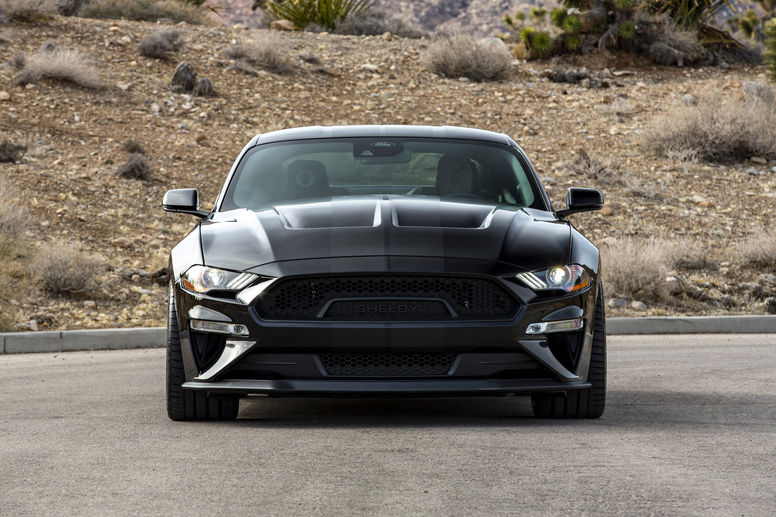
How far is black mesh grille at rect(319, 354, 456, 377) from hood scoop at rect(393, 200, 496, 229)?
0.71m

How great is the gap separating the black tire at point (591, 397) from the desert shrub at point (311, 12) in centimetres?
2839

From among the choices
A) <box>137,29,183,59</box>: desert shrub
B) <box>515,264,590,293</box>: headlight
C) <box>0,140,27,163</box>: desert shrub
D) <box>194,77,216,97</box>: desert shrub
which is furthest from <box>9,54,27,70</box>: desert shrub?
<box>515,264,590,293</box>: headlight

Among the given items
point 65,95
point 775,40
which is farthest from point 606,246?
point 65,95

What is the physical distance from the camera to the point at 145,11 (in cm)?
3356

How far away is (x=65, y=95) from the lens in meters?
24.3

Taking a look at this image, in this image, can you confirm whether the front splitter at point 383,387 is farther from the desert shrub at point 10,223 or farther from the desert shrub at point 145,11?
the desert shrub at point 145,11

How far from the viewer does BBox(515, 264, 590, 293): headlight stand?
5.77 metres

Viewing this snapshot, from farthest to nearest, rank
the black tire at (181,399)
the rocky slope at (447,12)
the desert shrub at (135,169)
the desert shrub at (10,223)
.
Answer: the rocky slope at (447,12) < the desert shrub at (135,169) < the desert shrub at (10,223) < the black tire at (181,399)

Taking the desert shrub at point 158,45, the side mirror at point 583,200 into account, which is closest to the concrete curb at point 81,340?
the side mirror at point 583,200

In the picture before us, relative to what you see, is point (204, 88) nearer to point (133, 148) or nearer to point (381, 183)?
point (133, 148)

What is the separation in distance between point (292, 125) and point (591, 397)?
63.2 feet

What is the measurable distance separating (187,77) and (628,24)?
1144cm

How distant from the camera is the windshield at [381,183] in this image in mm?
7137

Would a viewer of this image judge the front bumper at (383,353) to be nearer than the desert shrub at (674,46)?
Yes
